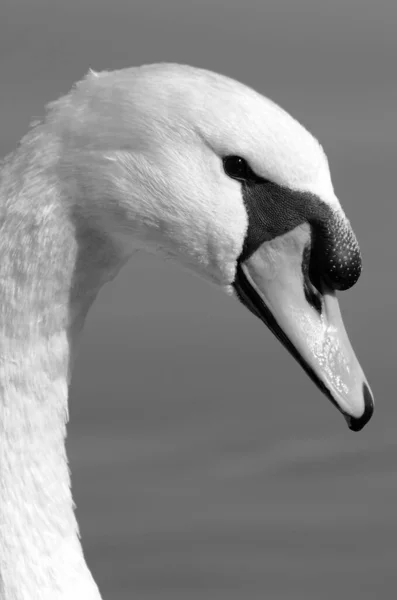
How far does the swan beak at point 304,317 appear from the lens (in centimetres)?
353

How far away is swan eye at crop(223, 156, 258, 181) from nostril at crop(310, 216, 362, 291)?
Result: 7.7 inches

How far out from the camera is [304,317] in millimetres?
3566

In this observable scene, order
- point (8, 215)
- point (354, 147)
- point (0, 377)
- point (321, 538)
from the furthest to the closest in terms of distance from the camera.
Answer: point (354, 147), point (321, 538), point (0, 377), point (8, 215)

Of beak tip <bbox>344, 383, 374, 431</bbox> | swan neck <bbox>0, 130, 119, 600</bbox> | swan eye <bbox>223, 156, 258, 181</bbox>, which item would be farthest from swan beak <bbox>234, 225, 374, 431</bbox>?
swan neck <bbox>0, 130, 119, 600</bbox>

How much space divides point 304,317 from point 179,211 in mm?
388

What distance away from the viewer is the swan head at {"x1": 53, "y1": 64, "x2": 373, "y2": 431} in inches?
133

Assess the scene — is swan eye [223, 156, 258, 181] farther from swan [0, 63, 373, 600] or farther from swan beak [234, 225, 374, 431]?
swan beak [234, 225, 374, 431]

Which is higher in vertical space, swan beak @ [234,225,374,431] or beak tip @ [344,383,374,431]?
swan beak @ [234,225,374,431]

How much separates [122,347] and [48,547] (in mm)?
2098

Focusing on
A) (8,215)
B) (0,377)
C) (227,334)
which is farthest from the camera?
(227,334)

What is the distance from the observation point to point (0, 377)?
3.82 meters

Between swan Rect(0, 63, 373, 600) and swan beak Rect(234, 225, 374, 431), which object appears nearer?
swan Rect(0, 63, 373, 600)

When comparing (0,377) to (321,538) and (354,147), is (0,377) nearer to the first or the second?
(321,538)

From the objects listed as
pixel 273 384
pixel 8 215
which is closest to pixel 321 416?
pixel 273 384
